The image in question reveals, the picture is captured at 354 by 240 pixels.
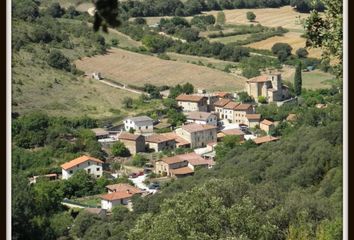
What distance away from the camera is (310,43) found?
3615 mm

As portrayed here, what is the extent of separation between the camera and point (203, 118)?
25047 mm

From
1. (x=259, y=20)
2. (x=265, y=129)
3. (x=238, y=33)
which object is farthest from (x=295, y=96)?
(x=259, y=20)

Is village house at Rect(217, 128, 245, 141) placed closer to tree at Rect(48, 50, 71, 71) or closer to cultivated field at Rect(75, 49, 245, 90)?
cultivated field at Rect(75, 49, 245, 90)

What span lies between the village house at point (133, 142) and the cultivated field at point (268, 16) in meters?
18.9

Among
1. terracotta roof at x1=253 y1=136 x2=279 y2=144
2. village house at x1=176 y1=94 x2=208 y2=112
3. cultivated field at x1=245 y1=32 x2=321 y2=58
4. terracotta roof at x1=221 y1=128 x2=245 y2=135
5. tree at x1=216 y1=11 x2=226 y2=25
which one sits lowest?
terracotta roof at x1=221 y1=128 x2=245 y2=135

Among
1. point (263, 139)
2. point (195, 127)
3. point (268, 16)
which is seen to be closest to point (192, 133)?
point (195, 127)

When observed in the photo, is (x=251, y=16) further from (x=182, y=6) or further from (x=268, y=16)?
(x=182, y=6)

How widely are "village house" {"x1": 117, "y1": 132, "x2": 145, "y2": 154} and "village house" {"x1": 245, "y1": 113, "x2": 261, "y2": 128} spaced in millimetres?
4668

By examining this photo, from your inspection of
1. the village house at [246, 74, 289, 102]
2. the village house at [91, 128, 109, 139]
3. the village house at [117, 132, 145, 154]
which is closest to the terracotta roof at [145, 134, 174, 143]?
the village house at [117, 132, 145, 154]

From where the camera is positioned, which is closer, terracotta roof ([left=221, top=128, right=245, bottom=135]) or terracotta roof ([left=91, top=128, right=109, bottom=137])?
terracotta roof ([left=91, top=128, right=109, bottom=137])

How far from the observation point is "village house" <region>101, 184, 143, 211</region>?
16156mm

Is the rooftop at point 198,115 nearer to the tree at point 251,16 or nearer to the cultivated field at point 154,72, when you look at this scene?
the cultivated field at point 154,72

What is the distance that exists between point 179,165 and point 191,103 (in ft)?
23.7

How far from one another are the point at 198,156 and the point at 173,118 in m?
4.68
